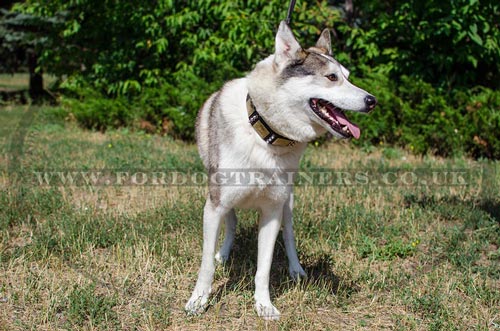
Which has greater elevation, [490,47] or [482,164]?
[490,47]

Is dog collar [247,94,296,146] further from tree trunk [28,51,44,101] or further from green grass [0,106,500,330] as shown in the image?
tree trunk [28,51,44,101]

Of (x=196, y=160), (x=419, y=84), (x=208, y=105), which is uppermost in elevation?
(x=208, y=105)

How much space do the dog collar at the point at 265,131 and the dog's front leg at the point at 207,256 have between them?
0.54m

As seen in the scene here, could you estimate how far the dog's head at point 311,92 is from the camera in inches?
121

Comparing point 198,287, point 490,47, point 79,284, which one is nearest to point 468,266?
point 198,287

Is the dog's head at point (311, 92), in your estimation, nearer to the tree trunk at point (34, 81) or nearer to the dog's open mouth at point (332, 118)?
the dog's open mouth at point (332, 118)

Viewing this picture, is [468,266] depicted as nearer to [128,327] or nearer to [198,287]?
[198,287]

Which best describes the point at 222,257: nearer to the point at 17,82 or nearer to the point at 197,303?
the point at 197,303

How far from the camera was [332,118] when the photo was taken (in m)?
3.11

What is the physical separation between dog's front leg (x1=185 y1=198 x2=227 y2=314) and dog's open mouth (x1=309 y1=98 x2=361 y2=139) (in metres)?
0.87

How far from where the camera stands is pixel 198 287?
3.44m

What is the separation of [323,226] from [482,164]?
12.5 ft

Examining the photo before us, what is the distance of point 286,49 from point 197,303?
1.72 metres

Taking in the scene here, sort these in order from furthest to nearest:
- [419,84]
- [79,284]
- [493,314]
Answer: [419,84] < [79,284] < [493,314]
